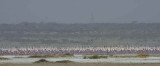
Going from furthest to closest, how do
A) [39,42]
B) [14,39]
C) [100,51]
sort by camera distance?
[14,39], [39,42], [100,51]

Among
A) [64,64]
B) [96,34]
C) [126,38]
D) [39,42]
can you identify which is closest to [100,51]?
[64,64]

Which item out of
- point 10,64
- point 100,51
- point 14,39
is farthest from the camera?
point 14,39

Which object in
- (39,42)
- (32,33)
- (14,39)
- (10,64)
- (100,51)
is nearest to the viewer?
(10,64)

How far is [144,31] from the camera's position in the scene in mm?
195250

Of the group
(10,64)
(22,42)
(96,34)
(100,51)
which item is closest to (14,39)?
(22,42)

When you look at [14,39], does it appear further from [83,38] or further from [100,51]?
[100,51]

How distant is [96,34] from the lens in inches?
7628

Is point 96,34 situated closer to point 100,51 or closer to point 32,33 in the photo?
point 32,33

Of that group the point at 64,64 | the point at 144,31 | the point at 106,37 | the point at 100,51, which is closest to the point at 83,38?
the point at 106,37

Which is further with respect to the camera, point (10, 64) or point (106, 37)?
point (106, 37)

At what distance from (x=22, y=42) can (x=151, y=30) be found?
134ft

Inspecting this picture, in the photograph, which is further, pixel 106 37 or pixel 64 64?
pixel 106 37

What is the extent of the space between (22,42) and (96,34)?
29.1 m

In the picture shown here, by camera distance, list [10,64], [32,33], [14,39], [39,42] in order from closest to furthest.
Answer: [10,64]
[39,42]
[14,39]
[32,33]
